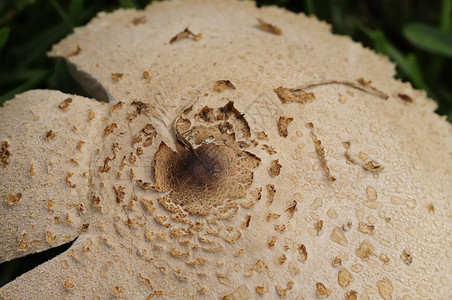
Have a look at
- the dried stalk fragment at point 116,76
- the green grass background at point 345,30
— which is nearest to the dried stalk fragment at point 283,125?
the dried stalk fragment at point 116,76

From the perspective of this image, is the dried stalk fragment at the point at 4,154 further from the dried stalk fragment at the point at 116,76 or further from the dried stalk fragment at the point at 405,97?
the dried stalk fragment at the point at 405,97

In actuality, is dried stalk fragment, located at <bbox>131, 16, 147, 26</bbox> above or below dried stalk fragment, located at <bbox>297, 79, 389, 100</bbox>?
above

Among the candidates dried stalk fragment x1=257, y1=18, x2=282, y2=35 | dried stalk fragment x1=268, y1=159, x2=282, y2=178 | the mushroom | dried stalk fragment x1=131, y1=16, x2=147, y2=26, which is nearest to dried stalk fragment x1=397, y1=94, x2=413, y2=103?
the mushroom

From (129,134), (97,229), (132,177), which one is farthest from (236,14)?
(97,229)

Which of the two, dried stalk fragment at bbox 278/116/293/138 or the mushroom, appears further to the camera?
dried stalk fragment at bbox 278/116/293/138

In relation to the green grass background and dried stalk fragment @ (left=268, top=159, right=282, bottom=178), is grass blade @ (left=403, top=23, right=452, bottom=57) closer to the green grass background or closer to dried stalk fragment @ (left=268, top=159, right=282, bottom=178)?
the green grass background

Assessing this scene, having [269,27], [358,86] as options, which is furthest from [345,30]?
[358,86]

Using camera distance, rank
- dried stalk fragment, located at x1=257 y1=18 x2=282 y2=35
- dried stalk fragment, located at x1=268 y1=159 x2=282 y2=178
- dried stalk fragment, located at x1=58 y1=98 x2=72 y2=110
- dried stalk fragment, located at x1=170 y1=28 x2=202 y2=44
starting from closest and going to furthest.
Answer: dried stalk fragment, located at x1=268 y1=159 x2=282 y2=178 < dried stalk fragment, located at x1=58 y1=98 x2=72 y2=110 < dried stalk fragment, located at x1=170 y1=28 x2=202 y2=44 < dried stalk fragment, located at x1=257 y1=18 x2=282 y2=35
